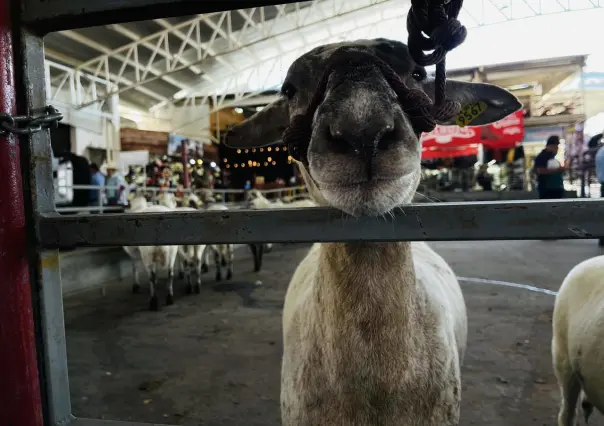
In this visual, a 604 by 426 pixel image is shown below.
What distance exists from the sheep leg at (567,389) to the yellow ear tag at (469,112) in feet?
5.16

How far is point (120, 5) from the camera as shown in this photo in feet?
3.91

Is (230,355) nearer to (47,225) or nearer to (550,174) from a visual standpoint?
(47,225)

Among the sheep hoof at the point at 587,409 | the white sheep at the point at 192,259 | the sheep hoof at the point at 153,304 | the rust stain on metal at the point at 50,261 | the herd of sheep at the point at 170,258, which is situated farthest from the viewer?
the white sheep at the point at 192,259

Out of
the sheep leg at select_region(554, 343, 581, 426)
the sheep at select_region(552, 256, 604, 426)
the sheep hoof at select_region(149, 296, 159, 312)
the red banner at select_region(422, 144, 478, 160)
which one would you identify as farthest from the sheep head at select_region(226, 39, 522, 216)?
the red banner at select_region(422, 144, 478, 160)

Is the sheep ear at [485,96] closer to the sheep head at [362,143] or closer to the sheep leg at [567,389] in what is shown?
the sheep head at [362,143]

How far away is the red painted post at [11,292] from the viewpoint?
1.22 metres

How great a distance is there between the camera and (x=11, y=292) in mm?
1229

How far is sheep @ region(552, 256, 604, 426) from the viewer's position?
2289mm

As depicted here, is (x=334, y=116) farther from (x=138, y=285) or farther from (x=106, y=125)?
(x=106, y=125)

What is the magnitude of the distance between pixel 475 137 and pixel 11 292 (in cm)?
1378

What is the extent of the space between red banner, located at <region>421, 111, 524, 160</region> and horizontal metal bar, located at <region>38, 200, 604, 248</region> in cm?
1274

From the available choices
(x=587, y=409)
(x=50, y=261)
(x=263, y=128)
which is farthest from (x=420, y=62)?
(x=587, y=409)

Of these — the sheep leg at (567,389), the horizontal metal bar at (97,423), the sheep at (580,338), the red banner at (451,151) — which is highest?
the red banner at (451,151)

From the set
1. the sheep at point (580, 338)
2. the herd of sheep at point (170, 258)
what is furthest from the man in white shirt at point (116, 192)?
the sheep at point (580, 338)
